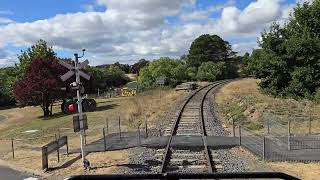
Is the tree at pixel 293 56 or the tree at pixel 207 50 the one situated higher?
the tree at pixel 207 50

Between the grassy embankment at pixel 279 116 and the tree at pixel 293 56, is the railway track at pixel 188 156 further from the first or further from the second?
the tree at pixel 293 56

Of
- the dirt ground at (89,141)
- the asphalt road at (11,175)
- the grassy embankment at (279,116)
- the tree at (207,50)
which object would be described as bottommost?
the asphalt road at (11,175)

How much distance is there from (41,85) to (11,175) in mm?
33693

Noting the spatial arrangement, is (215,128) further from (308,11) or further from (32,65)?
(32,65)

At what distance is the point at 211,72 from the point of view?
338ft

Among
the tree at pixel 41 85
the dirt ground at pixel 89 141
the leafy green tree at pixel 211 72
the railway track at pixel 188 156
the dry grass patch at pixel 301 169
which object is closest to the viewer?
the dry grass patch at pixel 301 169

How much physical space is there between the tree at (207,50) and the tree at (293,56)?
7914 centimetres

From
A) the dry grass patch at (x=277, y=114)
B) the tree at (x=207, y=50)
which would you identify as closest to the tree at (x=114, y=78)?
the tree at (x=207, y=50)

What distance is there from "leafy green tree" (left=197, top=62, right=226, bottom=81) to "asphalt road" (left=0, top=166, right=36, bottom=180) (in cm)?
8063

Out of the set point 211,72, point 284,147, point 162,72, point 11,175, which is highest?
point 211,72

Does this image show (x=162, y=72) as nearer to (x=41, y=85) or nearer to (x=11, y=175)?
(x=41, y=85)

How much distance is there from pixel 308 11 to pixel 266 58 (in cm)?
504

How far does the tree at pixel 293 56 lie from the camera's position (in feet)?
123

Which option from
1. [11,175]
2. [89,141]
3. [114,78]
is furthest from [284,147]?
[114,78]
